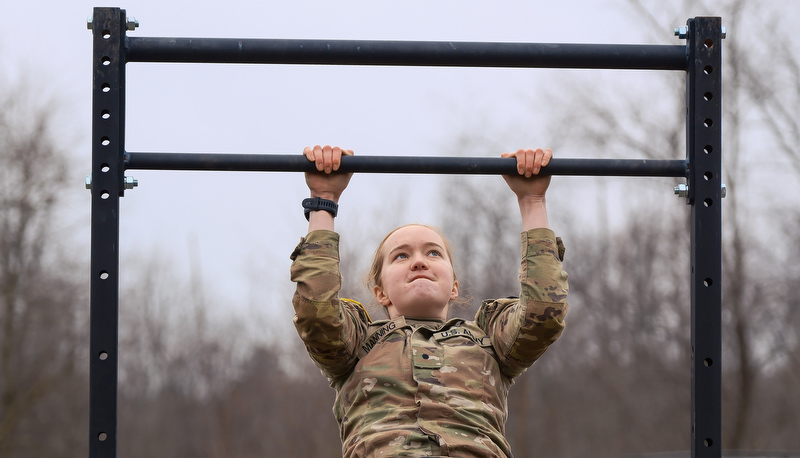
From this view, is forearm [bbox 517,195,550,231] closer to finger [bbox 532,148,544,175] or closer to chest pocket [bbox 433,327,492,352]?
finger [bbox 532,148,544,175]

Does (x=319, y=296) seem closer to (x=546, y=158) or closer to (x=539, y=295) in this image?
(x=539, y=295)

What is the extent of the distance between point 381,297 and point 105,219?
1.07 m

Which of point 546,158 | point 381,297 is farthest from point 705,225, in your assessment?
point 381,297

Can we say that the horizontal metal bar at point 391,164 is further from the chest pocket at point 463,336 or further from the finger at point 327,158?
the chest pocket at point 463,336

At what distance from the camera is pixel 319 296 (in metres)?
2.73

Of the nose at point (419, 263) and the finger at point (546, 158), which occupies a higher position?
the finger at point (546, 158)

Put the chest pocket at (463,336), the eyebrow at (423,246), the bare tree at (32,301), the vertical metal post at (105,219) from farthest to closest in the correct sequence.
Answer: the bare tree at (32,301)
the eyebrow at (423,246)
the chest pocket at (463,336)
the vertical metal post at (105,219)

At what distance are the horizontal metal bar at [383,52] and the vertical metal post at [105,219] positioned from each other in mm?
73

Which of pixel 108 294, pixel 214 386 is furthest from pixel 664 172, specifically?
pixel 214 386

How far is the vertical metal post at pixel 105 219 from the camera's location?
8.16 ft

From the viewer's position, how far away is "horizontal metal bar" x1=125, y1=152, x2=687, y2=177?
2.59 m

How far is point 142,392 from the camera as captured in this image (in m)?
18.2

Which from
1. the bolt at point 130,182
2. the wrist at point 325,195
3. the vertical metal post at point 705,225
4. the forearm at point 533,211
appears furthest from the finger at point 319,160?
the vertical metal post at point 705,225

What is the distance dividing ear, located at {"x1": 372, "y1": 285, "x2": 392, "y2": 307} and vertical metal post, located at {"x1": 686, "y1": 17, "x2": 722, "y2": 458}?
105cm
